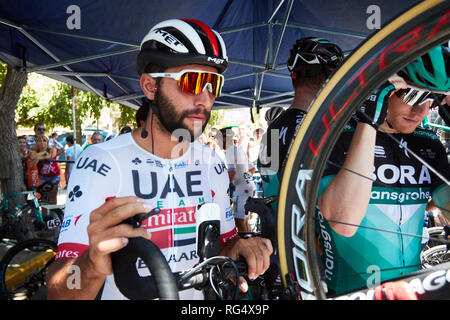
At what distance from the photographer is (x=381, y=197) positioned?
1500mm

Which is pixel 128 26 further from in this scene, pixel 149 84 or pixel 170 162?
pixel 170 162

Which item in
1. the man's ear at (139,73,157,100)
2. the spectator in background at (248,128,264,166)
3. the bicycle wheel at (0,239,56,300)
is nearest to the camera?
the man's ear at (139,73,157,100)

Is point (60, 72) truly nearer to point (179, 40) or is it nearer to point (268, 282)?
point (179, 40)

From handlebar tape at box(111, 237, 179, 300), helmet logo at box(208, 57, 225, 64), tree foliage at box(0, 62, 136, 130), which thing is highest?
tree foliage at box(0, 62, 136, 130)

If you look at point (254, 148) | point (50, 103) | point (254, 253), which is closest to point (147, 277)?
point (254, 253)

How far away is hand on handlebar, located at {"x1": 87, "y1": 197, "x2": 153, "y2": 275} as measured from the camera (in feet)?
2.66

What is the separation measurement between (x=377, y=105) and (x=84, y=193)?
1.06 meters

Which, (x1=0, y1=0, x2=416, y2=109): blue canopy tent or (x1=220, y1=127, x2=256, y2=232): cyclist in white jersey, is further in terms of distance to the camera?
(x1=220, y1=127, x2=256, y2=232): cyclist in white jersey

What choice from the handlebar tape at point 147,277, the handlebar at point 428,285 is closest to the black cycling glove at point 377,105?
the handlebar at point 428,285

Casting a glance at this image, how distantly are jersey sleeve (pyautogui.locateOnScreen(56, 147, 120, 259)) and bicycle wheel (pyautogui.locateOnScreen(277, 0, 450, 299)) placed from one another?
653 mm

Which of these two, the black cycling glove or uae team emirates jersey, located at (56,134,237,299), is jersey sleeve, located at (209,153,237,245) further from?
the black cycling glove

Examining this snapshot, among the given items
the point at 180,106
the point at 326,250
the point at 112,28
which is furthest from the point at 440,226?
the point at 112,28

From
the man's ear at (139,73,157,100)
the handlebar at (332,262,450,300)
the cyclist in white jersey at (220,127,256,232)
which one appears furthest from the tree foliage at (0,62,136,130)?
the handlebar at (332,262,450,300)

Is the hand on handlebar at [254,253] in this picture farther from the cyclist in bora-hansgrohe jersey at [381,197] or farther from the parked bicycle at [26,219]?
the parked bicycle at [26,219]
